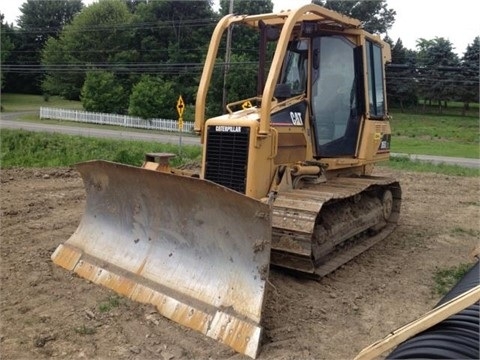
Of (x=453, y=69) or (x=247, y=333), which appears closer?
(x=247, y=333)

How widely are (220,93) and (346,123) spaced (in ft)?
80.8

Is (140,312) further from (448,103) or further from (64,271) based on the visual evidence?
(448,103)

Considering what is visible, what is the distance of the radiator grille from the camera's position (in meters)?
5.13

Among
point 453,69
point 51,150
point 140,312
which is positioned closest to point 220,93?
point 51,150

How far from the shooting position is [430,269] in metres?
5.77

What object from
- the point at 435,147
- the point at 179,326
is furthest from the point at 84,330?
the point at 435,147

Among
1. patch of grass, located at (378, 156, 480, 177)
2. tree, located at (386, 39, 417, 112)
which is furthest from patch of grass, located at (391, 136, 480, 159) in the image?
tree, located at (386, 39, 417, 112)

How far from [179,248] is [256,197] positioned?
1038 millimetres

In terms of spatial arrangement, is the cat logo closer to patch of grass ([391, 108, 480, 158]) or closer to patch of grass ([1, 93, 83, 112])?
patch of grass ([391, 108, 480, 158])

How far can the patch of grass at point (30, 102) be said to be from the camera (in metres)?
44.2

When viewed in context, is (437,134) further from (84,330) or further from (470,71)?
(84,330)

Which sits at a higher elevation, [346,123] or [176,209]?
[346,123]

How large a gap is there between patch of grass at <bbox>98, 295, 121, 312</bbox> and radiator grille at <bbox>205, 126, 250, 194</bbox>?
1585 millimetres

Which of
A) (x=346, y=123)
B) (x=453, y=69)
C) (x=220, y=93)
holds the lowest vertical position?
(x=346, y=123)
